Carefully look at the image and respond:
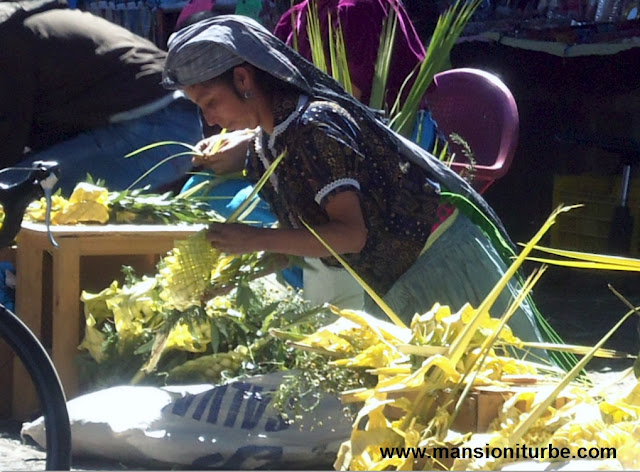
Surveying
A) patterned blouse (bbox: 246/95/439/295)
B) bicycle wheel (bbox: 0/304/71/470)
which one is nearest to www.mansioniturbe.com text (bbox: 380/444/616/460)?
bicycle wheel (bbox: 0/304/71/470)

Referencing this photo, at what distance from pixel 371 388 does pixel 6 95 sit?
281 cm

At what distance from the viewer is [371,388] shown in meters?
2.01

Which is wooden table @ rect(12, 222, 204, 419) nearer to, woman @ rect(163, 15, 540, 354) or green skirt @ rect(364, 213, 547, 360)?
woman @ rect(163, 15, 540, 354)

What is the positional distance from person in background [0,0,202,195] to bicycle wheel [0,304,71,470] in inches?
81.0

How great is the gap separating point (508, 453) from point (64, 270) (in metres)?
2.00

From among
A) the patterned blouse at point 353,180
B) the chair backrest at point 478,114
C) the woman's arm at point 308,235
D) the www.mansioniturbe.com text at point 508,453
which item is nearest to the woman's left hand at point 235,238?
the woman's arm at point 308,235

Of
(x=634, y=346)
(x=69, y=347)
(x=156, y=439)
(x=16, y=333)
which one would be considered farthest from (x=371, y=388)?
(x=634, y=346)

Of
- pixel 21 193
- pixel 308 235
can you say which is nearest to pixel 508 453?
pixel 308 235

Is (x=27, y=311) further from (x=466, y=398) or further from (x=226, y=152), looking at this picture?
(x=466, y=398)

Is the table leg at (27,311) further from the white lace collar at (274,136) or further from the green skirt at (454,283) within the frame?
the green skirt at (454,283)

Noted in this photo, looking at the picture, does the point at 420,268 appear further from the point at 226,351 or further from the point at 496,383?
the point at 496,383

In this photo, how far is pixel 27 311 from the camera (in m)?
3.54

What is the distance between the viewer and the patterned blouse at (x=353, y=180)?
254 cm

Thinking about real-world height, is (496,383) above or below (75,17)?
below
